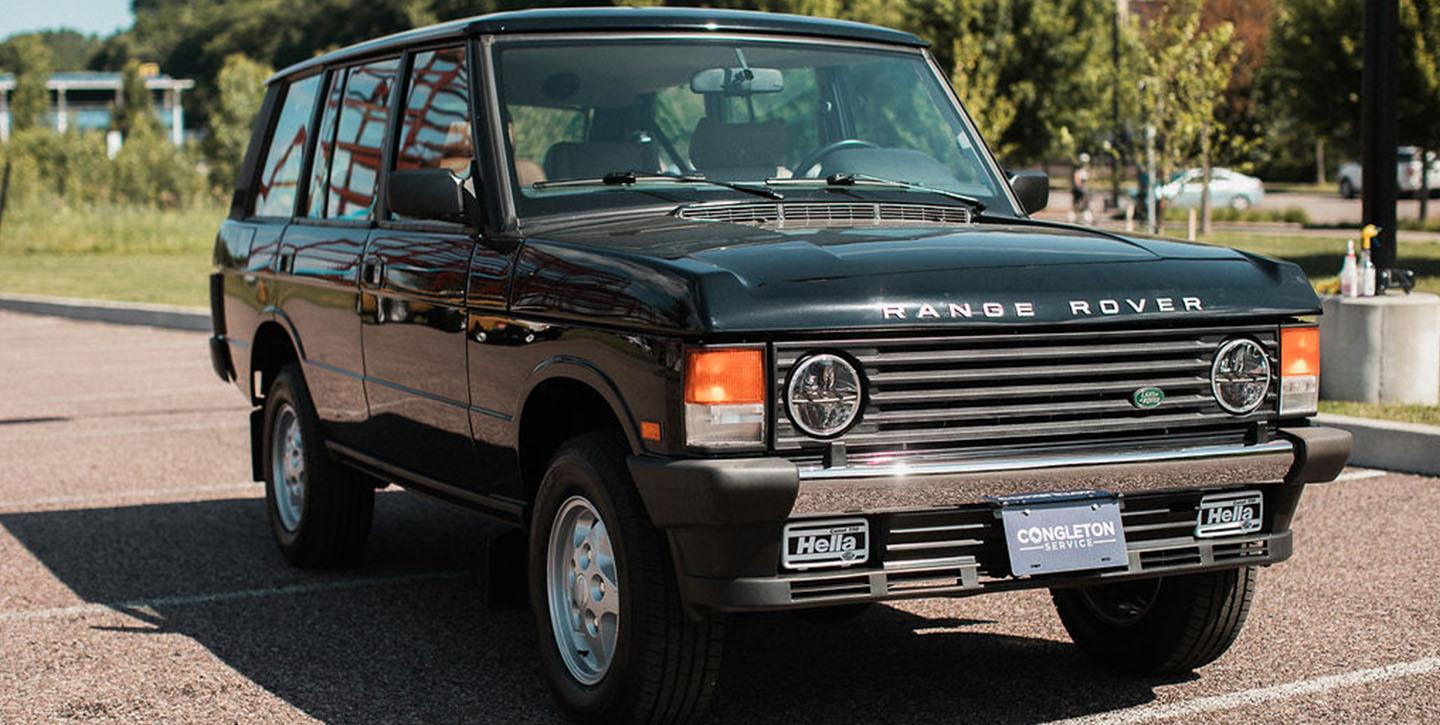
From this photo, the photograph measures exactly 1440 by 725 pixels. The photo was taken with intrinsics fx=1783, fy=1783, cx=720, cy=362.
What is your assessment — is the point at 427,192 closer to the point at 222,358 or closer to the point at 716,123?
the point at 716,123

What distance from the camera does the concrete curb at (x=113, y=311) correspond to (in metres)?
21.2

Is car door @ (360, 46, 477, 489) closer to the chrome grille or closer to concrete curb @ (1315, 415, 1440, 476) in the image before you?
the chrome grille

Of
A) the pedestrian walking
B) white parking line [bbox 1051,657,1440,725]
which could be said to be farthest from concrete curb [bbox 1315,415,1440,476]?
the pedestrian walking

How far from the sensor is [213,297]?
8.41 meters

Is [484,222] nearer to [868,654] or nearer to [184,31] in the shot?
[868,654]

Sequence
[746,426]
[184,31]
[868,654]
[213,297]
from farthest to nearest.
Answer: [184,31]
[213,297]
[868,654]
[746,426]

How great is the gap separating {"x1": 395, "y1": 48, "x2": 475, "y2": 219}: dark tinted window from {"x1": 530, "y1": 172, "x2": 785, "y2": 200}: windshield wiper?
0.38 m

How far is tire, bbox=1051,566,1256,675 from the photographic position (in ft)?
17.0

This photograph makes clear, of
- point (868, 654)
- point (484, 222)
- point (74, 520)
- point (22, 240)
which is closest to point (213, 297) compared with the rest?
point (74, 520)

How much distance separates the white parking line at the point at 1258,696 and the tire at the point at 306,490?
10.8 feet

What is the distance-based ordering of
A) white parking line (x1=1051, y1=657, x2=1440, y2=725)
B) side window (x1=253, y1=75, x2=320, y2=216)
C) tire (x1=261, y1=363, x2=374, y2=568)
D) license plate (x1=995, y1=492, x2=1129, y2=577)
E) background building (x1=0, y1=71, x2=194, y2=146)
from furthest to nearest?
background building (x1=0, y1=71, x2=194, y2=146) < side window (x1=253, y1=75, x2=320, y2=216) < tire (x1=261, y1=363, x2=374, y2=568) < white parking line (x1=1051, y1=657, x2=1440, y2=725) < license plate (x1=995, y1=492, x2=1129, y2=577)

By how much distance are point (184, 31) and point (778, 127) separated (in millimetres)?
198769

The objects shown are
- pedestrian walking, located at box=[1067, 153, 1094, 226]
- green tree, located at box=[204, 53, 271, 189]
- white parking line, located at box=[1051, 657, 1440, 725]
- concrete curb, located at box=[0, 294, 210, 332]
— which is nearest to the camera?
white parking line, located at box=[1051, 657, 1440, 725]

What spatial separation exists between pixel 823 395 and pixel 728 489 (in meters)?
0.36
